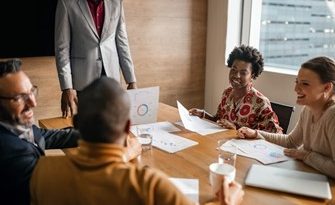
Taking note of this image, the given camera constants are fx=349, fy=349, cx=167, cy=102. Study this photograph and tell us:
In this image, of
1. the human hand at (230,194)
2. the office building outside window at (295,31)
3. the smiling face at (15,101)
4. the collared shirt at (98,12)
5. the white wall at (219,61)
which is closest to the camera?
the human hand at (230,194)

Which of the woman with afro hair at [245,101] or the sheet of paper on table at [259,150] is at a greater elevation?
the woman with afro hair at [245,101]

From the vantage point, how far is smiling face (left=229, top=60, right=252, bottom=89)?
7.53 ft

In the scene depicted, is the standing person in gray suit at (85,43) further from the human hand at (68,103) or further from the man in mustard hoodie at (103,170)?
the man in mustard hoodie at (103,170)

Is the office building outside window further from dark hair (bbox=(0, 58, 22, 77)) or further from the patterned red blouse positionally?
dark hair (bbox=(0, 58, 22, 77))

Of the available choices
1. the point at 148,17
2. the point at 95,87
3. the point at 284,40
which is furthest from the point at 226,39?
the point at 95,87

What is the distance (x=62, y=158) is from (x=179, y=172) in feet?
2.03

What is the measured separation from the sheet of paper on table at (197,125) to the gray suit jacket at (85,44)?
0.65m

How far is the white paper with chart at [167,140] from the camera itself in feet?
5.65

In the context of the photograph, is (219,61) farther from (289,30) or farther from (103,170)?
(103,170)

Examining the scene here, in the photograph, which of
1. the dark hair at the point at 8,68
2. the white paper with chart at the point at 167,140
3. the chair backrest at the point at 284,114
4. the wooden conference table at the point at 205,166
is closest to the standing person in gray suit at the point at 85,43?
the white paper with chart at the point at 167,140

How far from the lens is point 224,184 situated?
1123 mm

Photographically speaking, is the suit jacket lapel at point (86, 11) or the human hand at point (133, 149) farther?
the suit jacket lapel at point (86, 11)

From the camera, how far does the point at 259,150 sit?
5.53 ft

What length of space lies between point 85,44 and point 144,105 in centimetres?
68
